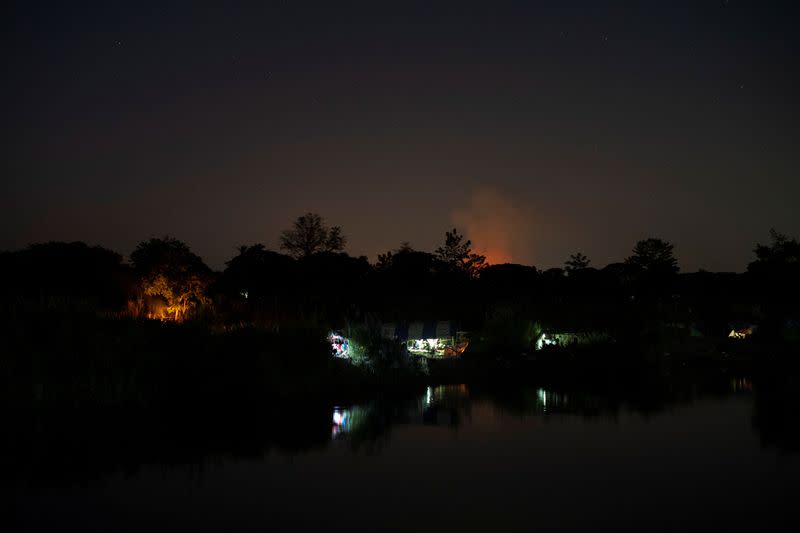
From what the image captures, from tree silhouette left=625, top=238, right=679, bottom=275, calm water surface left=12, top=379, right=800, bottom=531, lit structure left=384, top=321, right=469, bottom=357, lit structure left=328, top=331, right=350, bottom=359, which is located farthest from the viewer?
tree silhouette left=625, top=238, right=679, bottom=275

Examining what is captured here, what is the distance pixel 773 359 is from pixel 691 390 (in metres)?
13.0

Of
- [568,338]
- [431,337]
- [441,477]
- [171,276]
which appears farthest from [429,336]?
[441,477]

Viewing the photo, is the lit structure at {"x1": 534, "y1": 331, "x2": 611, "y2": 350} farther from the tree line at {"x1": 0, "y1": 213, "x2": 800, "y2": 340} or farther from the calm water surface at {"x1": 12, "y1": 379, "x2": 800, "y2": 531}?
the calm water surface at {"x1": 12, "y1": 379, "x2": 800, "y2": 531}

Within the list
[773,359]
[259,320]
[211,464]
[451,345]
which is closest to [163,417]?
[211,464]

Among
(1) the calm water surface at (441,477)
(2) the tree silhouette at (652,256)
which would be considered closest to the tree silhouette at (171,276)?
(1) the calm water surface at (441,477)

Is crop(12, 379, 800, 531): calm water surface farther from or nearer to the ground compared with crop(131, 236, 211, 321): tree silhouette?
nearer to the ground

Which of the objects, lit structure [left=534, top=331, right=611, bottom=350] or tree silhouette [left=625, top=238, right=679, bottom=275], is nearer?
lit structure [left=534, top=331, right=611, bottom=350]

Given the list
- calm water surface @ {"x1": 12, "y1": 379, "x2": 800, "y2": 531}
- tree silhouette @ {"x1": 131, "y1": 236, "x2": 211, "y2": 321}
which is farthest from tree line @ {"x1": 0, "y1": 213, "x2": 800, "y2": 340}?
calm water surface @ {"x1": 12, "y1": 379, "x2": 800, "y2": 531}

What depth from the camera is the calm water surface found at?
9570 mm

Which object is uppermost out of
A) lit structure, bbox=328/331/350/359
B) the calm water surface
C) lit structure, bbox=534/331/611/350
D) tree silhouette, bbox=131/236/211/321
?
tree silhouette, bbox=131/236/211/321

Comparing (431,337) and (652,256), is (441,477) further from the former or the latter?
(652,256)

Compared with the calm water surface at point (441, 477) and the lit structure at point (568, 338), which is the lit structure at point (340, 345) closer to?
the calm water surface at point (441, 477)

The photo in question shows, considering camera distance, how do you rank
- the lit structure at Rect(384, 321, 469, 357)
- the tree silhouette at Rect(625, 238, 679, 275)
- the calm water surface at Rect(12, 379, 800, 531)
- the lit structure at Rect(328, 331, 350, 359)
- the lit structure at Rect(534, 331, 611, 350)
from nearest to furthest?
the calm water surface at Rect(12, 379, 800, 531)
the lit structure at Rect(328, 331, 350, 359)
the lit structure at Rect(534, 331, 611, 350)
the lit structure at Rect(384, 321, 469, 357)
the tree silhouette at Rect(625, 238, 679, 275)

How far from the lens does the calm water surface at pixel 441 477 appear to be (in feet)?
31.4
